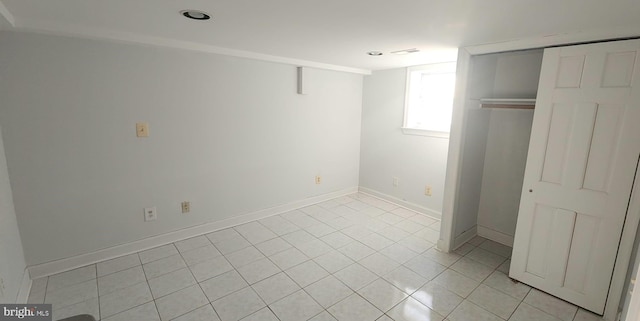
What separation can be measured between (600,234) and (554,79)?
1.16 meters

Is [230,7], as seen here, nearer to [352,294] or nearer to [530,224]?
[352,294]

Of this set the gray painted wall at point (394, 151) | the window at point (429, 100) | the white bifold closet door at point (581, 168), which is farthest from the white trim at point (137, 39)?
the white bifold closet door at point (581, 168)

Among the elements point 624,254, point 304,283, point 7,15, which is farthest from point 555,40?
point 7,15

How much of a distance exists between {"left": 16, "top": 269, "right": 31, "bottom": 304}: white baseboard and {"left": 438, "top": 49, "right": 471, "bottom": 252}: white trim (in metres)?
3.51

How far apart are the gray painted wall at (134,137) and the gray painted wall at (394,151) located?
968 millimetres

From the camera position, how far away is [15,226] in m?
2.24

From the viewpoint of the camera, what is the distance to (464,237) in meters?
3.22

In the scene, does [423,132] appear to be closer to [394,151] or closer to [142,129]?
[394,151]

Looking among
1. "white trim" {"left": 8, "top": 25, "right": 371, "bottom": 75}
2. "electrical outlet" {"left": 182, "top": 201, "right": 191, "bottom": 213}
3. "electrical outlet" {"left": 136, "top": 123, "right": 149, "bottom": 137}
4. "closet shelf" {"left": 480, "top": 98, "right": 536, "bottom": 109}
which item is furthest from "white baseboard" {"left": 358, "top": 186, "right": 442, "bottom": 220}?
"electrical outlet" {"left": 136, "top": 123, "right": 149, "bottom": 137}

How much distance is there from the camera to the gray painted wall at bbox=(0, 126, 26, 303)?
6.05 feet

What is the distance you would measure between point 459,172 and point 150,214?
3097 millimetres

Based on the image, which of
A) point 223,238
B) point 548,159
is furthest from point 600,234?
point 223,238

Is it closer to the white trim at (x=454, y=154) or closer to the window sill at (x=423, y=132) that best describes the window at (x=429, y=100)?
the window sill at (x=423, y=132)

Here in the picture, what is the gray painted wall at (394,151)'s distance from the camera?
3836mm
